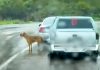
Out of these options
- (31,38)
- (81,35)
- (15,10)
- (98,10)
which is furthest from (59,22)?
(15,10)

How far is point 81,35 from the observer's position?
15.2 meters

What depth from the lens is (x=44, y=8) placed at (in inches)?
3285

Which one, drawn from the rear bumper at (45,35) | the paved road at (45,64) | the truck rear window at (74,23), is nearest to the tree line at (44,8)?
the rear bumper at (45,35)

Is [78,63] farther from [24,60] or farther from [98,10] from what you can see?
[98,10]

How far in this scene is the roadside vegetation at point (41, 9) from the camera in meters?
75.4

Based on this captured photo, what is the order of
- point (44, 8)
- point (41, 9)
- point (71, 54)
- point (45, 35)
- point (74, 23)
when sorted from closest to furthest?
point (71, 54)
point (74, 23)
point (45, 35)
point (44, 8)
point (41, 9)

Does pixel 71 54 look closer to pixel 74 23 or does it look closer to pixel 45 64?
pixel 74 23

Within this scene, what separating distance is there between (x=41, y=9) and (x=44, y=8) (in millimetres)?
1509

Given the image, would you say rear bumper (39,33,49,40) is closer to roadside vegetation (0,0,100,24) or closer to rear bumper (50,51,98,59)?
rear bumper (50,51,98,59)

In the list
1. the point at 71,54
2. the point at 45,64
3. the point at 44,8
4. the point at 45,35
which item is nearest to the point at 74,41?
the point at 71,54

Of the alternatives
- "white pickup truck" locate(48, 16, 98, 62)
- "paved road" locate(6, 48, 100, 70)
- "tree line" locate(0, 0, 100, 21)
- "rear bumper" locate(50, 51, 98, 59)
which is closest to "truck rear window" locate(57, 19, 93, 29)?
"white pickup truck" locate(48, 16, 98, 62)

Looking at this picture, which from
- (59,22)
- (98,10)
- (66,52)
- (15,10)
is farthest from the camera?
(15,10)

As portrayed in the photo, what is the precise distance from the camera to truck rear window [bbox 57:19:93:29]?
53.4 feet

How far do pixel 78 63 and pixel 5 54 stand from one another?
452 centimetres
